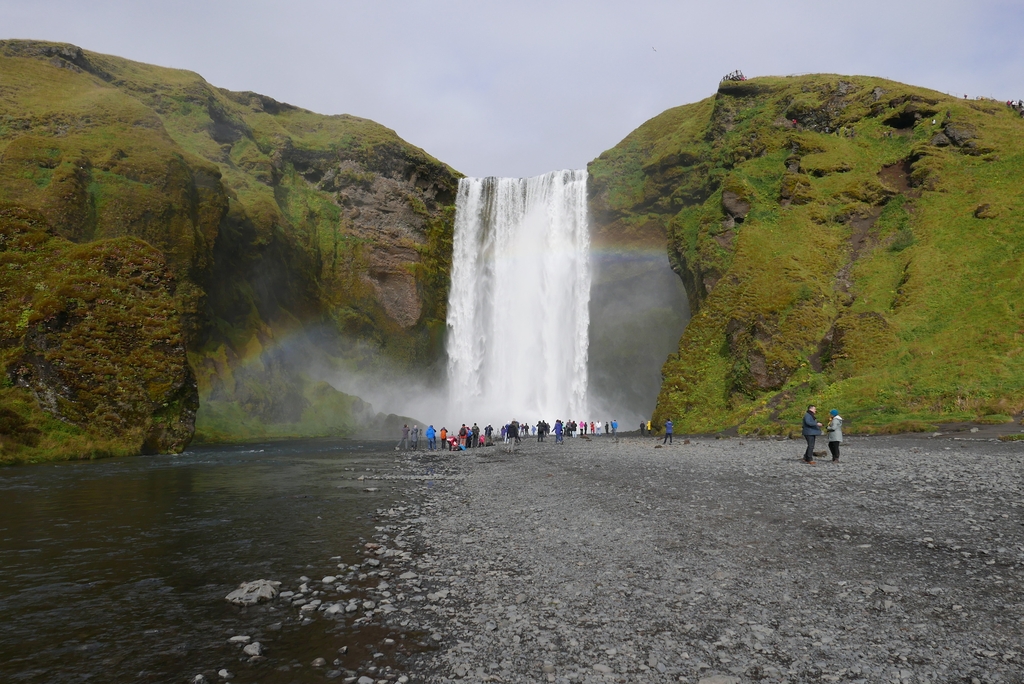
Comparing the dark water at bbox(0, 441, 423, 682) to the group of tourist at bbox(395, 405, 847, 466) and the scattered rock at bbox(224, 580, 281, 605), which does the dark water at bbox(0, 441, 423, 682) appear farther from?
the group of tourist at bbox(395, 405, 847, 466)

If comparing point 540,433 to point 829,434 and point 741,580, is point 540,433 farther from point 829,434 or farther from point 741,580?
point 741,580

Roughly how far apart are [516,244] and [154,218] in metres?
38.7

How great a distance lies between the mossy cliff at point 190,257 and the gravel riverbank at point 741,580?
2785 cm

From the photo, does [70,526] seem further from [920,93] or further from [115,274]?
[920,93]

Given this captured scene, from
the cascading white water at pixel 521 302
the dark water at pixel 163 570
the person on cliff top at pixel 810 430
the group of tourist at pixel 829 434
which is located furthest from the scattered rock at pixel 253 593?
the cascading white water at pixel 521 302

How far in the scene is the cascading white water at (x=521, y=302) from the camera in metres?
69.4

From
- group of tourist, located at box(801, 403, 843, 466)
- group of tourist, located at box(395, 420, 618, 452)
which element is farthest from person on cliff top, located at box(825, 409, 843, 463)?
group of tourist, located at box(395, 420, 618, 452)

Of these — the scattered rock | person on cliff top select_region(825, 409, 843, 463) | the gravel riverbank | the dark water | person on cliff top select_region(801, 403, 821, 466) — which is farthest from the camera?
person on cliff top select_region(801, 403, 821, 466)

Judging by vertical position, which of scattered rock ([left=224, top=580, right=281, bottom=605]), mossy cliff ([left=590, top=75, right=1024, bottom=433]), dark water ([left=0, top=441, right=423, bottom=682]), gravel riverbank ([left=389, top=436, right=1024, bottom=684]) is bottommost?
dark water ([left=0, top=441, right=423, bottom=682])

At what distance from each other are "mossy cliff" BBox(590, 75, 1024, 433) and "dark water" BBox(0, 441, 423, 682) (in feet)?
80.8

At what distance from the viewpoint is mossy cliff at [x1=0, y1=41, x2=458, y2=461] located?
33906 mm

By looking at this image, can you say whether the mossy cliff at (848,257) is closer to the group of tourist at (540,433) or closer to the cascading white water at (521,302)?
the group of tourist at (540,433)

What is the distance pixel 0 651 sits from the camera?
6.61 m

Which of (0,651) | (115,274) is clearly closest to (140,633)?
(0,651)
